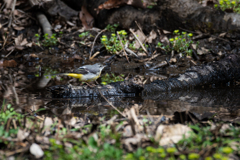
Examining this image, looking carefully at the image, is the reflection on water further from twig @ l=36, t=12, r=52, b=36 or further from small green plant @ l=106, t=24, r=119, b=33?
twig @ l=36, t=12, r=52, b=36

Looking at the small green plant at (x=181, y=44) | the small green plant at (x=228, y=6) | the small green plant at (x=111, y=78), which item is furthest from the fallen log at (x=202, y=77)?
the small green plant at (x=228, y=6)

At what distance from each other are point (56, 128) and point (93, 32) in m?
7.39

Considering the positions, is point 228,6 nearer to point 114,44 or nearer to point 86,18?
point 114,44

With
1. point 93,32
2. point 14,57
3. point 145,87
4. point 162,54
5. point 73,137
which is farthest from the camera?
point 93,32

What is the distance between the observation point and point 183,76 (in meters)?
5.34

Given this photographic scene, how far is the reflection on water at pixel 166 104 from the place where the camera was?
11.8ft

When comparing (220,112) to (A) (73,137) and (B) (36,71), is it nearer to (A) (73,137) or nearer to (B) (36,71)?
(A) (73,137)

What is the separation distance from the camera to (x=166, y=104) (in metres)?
4.11

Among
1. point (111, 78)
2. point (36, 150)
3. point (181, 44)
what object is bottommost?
point (36, 150)

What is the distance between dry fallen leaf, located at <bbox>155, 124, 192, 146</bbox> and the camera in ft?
8.05

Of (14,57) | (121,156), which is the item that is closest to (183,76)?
(121,156)

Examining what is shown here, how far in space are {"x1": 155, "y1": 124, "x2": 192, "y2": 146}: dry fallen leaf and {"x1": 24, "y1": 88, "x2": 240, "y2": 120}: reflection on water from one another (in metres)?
0.78

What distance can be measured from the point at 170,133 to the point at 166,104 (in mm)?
1533

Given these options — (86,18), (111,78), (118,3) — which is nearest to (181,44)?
(111,78)
